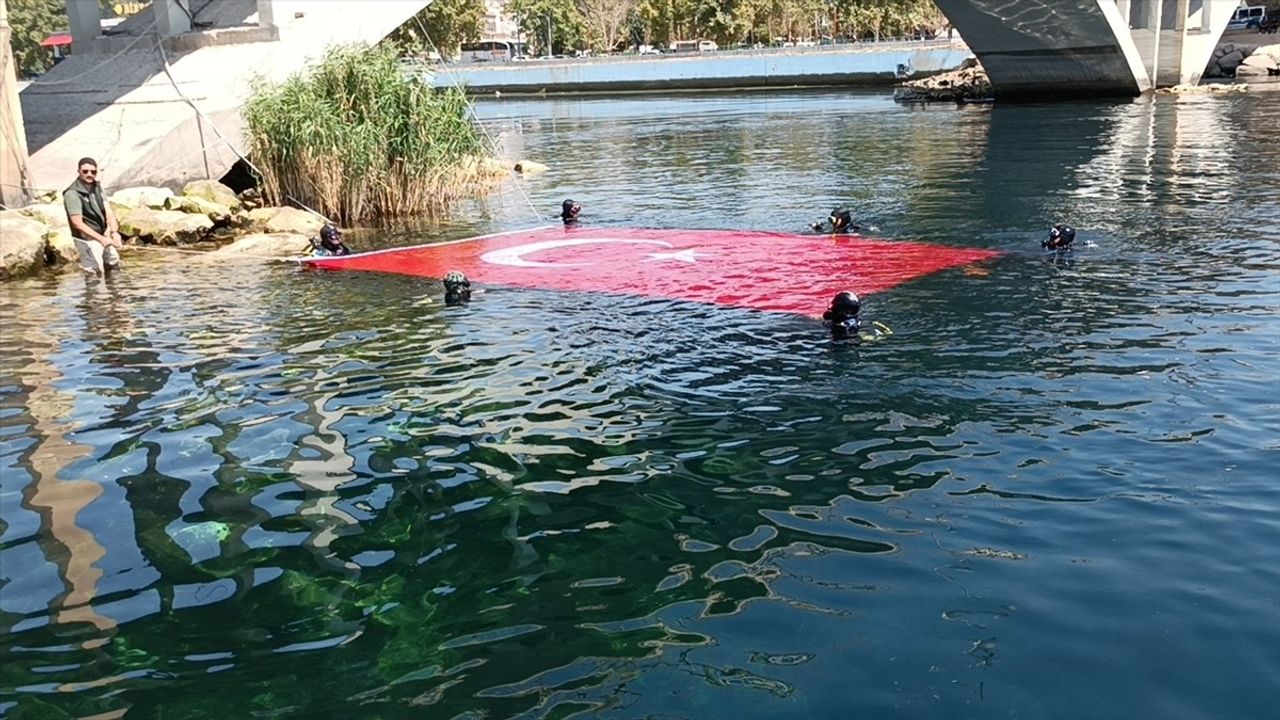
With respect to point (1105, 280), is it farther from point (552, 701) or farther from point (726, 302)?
point (552, 701)

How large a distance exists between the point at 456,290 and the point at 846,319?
4691 mm

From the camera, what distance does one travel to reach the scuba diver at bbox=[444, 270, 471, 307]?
480 inches

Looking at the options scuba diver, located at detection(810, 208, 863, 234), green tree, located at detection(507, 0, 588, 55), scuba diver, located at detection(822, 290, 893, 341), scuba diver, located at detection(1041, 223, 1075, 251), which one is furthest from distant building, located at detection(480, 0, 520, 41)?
scuba diver, located at detection(822, 290, 893, 341)

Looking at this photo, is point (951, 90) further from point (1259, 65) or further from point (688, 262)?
point (688, 262)

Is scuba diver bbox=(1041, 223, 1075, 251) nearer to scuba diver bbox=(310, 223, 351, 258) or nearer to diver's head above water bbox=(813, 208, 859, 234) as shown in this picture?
diver's head above water bbox=(813, 208, 859, 234)

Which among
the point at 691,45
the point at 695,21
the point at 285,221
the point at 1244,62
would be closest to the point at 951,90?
the point at 1244,62

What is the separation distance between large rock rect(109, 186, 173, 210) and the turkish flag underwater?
4954mm

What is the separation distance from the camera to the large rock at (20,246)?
15391 millimetres

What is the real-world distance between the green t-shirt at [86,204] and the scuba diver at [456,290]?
601 cm

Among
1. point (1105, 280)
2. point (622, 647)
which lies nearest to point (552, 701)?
point (622, 647)

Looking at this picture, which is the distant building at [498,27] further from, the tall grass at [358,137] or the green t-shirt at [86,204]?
the green t-shirt at [86,204]

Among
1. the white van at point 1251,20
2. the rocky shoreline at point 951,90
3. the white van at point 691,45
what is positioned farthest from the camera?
the white van at point 691,45

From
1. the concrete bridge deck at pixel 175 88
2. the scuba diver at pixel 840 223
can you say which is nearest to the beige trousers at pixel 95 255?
the concrete bridge deck at pixel 175 88

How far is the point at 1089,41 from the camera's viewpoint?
155ft
